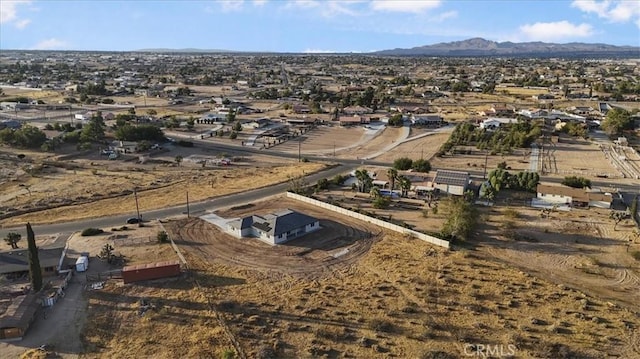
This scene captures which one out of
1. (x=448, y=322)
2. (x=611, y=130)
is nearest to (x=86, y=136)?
(x=448, y=322)

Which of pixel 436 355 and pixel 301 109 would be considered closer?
pixel 436 355

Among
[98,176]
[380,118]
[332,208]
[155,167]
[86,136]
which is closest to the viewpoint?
[332,208]

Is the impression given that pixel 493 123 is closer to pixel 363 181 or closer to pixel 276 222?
pixel 363 181

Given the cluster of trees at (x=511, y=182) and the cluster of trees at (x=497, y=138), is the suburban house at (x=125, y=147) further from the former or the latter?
the cluster of trees at (x=511, y=182)

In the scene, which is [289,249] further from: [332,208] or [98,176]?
[98,176]

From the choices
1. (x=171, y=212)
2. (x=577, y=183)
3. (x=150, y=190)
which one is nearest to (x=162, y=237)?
(x=171, y=212)

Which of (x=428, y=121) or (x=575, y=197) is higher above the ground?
(x=428, y=121)
